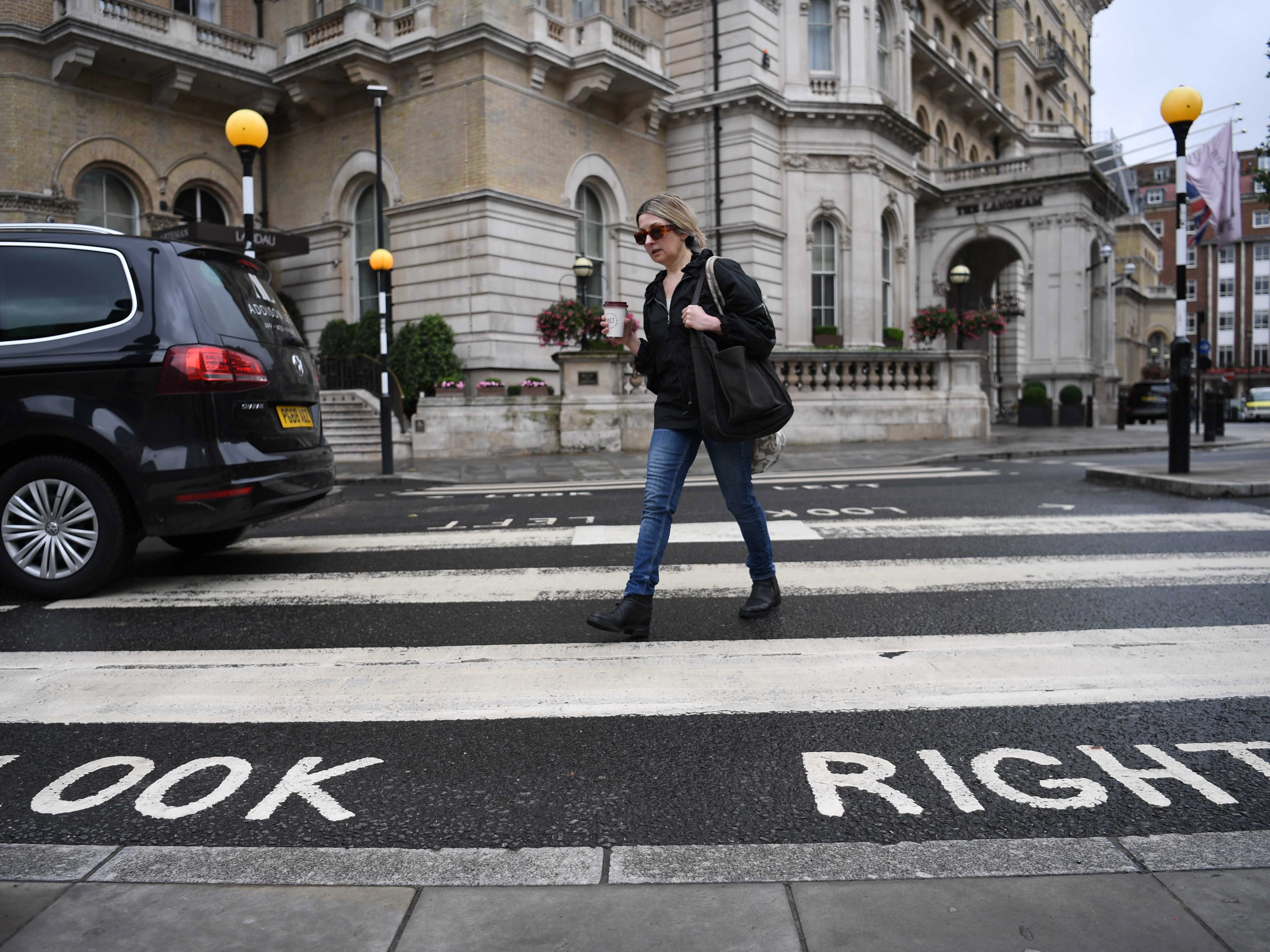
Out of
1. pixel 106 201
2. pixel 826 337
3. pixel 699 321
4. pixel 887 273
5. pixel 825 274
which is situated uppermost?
pixel 106 201

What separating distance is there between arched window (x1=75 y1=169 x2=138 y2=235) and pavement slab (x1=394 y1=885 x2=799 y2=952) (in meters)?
24.4

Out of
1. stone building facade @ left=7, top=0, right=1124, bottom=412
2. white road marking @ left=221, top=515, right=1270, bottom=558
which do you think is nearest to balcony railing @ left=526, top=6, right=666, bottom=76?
stone building facade @ left=7, top=0, right=1124, bottom=412

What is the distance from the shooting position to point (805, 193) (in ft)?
98.1

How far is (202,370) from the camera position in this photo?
568 cm

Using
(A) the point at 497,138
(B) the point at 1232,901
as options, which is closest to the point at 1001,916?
(B) the point at 1232,901

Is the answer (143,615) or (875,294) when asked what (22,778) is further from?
(875,294)

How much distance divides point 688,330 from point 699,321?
8.2 inches

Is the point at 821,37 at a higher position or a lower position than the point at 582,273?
higher

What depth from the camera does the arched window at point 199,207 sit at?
25500 mm

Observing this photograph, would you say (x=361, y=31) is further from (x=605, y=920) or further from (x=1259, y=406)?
(x=1259, y=406)

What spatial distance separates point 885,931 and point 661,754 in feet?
3.66

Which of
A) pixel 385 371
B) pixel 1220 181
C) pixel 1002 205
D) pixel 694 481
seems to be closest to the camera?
pixel 694 481

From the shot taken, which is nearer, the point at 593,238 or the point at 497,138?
the point at 497,138

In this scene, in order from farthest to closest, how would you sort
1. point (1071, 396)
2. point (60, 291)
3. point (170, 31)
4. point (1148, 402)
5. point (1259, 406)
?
1. point (1259, 406)
2. point (1148, 402)
3. point (1071, 396)
4. point (170, 31)
5. point (60, 291)
